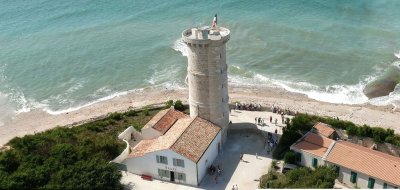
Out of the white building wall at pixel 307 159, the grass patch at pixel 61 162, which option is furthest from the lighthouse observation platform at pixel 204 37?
the grass patch at pixel 61 162

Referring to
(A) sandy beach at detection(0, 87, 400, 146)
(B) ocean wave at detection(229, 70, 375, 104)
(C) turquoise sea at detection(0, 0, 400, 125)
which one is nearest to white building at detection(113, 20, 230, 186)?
(A) sandy beach at detection(0, 87, 400, 146)

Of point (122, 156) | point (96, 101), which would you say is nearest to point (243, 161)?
point (122, 156)

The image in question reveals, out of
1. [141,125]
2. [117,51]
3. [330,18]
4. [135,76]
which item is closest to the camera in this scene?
[141,125]

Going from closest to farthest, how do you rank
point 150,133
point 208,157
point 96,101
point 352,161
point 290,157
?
point 352,161
point 290,157
point 208,157
point 150,133
point 96,101

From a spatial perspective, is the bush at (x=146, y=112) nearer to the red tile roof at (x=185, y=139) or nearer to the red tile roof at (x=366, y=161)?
the red tile roof at (x=185, y=139)

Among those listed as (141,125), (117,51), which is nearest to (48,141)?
(141,125)

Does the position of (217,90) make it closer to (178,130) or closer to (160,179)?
(178,130)

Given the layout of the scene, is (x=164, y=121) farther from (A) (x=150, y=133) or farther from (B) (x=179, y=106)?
(B) (x=179, y=106)
